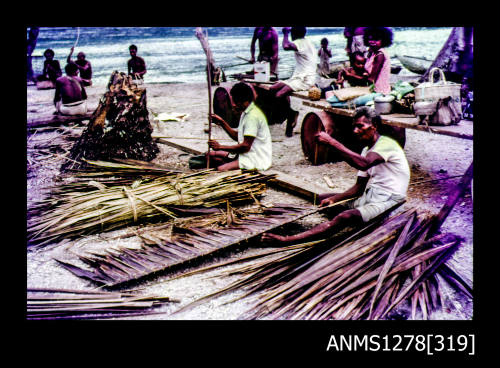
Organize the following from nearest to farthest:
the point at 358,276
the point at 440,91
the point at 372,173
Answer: the point at 358,276 < the point at 372,173 < the point at 440,91

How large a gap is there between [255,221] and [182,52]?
20.9 meters

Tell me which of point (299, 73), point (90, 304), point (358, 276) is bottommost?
point (90, 304)

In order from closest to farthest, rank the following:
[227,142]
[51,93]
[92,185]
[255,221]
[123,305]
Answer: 1. [123,305]
2. [255,221]
3. [92,185]
4. [227,142]
5. [51,93]

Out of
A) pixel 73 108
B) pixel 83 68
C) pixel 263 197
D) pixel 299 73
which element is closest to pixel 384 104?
pixel 263 197

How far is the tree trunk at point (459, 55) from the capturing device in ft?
26.5

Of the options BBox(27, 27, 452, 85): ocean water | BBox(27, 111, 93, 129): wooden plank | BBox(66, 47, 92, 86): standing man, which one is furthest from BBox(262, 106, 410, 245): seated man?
BBox(66, 47, 92, 86): standing man

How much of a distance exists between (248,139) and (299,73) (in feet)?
7.58

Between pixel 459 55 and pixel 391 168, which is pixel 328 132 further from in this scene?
pixel 459 55

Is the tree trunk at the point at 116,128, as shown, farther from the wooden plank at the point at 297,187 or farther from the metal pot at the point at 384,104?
the metal pot at the point at 384,104

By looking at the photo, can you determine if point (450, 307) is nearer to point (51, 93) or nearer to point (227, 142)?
point (227, 142)

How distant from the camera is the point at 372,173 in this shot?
4035 mm

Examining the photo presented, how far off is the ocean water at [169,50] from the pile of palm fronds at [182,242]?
8.06 metres
